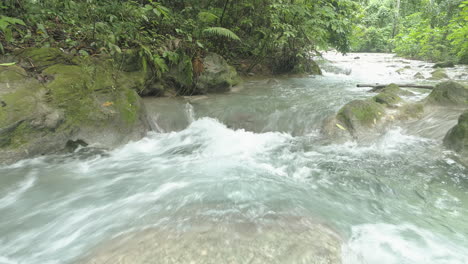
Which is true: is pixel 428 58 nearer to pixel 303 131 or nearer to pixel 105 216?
pixel 303 131

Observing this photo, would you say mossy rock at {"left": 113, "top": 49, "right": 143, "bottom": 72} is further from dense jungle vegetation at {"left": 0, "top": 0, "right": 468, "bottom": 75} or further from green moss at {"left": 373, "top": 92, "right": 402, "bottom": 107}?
green moss at {"left": 373, "top": 92, "right": 402, "bottom": 107}

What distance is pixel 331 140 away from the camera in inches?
163

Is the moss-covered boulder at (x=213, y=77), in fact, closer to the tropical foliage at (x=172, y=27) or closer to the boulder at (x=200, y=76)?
the boulder at (x=200, y=76)

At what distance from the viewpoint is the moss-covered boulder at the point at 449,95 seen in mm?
4500

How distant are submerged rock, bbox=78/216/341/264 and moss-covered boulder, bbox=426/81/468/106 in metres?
4.16

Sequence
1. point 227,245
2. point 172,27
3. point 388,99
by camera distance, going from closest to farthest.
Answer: point 227,245 < point 388,99 < point 172,27

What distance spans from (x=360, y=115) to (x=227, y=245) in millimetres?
3565

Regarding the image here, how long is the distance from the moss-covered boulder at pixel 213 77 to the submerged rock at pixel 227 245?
4812mm

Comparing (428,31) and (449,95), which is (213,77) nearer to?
(449,95)

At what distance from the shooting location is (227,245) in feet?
5.52

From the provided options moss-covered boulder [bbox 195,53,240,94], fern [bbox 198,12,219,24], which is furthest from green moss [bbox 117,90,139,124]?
fern [bbox 198,12,219,24]

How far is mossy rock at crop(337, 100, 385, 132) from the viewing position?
421cm

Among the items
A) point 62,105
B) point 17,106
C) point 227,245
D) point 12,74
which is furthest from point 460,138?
point 12,74

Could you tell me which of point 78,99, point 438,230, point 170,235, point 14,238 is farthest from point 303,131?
point 14,238
